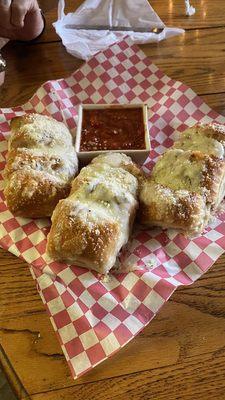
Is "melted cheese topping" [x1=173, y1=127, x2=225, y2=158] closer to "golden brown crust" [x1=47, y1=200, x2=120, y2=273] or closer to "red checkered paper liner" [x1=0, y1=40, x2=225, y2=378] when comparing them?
"red checkered paper liner" [x1=0, y1=40, x2=225, y2=378]

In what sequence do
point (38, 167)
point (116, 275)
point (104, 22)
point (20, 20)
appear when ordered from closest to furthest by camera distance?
point (116, 275)
point (38, 167)
point (20, 20)
point (104, 22)

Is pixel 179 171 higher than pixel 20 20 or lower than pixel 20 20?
lower

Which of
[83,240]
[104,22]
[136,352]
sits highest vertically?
[104,22]

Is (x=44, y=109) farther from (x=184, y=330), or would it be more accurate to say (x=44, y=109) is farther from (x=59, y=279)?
(x=184, y=330)

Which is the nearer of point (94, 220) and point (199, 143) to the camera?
point (94, 220)

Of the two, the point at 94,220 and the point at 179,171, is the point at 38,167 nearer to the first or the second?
the point at 94,220

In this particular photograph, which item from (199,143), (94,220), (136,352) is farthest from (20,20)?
(136,352)
